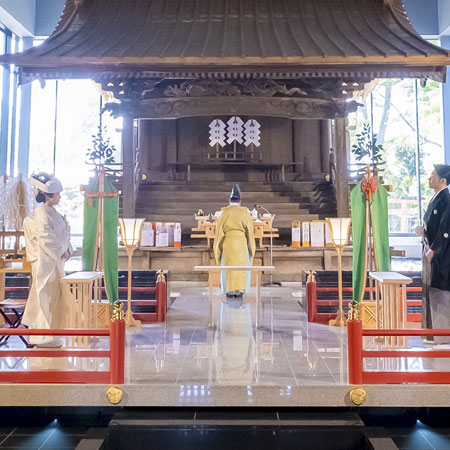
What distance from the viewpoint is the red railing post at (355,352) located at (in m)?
3.17

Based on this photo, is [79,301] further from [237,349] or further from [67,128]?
[67,128]

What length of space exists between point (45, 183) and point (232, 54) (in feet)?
9.59

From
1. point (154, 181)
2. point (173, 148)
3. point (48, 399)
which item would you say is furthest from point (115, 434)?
Answer: point (173, 148)

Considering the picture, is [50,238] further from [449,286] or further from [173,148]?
[173,148]

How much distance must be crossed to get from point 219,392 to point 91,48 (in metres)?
4.75

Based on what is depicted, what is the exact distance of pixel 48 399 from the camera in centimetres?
324

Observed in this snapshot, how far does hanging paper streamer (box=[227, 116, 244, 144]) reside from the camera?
39.9ft

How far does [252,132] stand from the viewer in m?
12.3

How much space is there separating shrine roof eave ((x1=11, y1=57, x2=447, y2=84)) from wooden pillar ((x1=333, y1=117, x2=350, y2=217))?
11.5ft

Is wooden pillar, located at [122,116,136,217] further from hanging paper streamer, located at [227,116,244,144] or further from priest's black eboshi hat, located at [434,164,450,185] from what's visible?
priest's black eboshi hat, located at [434,164,450,185]

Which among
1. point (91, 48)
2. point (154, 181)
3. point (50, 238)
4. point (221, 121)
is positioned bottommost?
point (50, 238)

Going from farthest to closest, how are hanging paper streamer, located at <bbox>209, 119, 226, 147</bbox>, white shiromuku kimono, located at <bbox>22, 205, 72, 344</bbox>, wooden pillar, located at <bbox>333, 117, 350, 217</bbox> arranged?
hanging paper streamer, located at <bbox>209, 119, 226, 147</bbox> < wooden pillar, located at <bbox>333, 117, 350, 217</bbox> < white shiromuku kimono, located at <bbox>22, 205, 72, 344</bbox>

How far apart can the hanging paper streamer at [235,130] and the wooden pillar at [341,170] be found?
138 inches

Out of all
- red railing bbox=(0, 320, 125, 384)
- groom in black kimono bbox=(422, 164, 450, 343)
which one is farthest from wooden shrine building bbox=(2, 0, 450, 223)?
red railing bbox=(0, 320, 125, 384)
